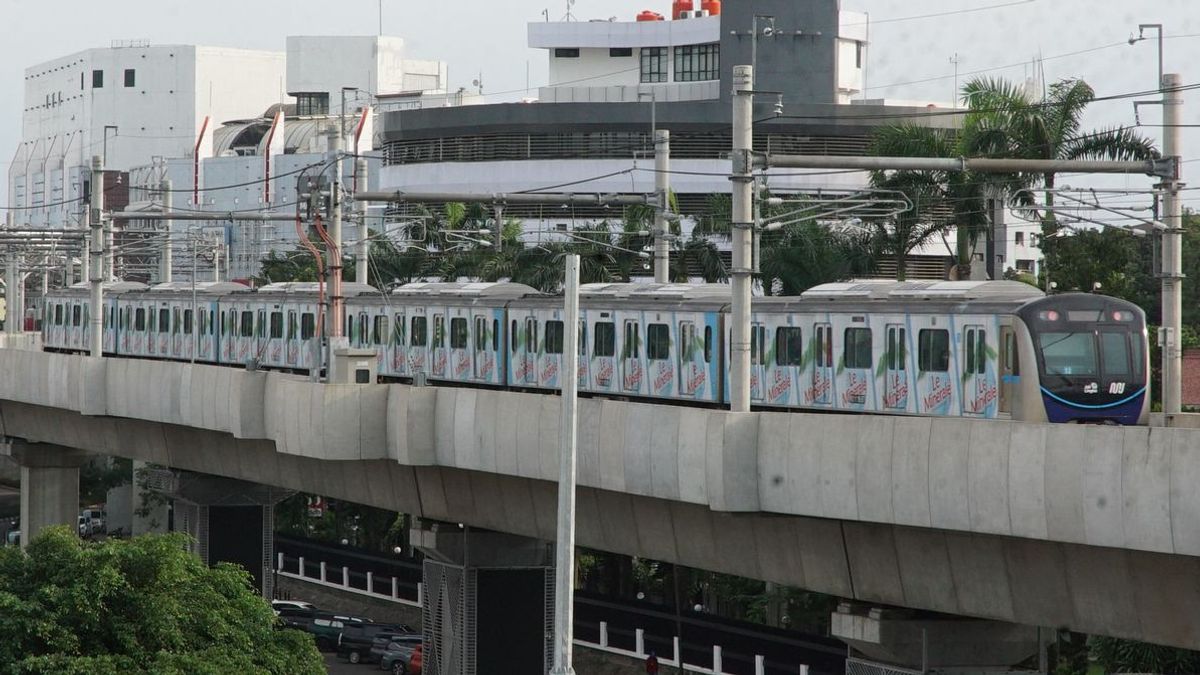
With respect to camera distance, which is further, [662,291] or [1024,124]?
[1024,124]

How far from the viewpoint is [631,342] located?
1384 inches

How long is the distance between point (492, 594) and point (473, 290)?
7.10 metres

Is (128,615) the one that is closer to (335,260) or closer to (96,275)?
(335,260)

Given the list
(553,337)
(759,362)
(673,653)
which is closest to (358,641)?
(673,653)

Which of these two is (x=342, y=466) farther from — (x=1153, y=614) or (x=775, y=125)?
(x=775, y=125)

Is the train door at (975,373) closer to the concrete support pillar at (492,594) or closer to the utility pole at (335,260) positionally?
→ the utility pole at (335,260)

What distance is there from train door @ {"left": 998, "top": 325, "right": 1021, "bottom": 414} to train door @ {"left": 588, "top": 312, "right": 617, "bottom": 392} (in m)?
9.61

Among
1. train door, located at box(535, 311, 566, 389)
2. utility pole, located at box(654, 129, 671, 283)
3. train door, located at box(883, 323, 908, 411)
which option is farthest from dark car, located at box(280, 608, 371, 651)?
train door, located at box(883, 323, 908, 411)

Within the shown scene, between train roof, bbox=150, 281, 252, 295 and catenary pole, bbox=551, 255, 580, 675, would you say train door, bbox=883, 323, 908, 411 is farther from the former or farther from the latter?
train roof, bbox=150, 281, 252, 295

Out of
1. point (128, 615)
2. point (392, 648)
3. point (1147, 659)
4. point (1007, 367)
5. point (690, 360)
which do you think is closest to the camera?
point (128, 615)

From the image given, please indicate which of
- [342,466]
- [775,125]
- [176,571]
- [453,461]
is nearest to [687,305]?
[453,461]

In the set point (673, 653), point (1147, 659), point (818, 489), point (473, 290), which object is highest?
point (473, 290)

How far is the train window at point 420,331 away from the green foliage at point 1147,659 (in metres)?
17.4

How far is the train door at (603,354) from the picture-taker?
35.7 metres
